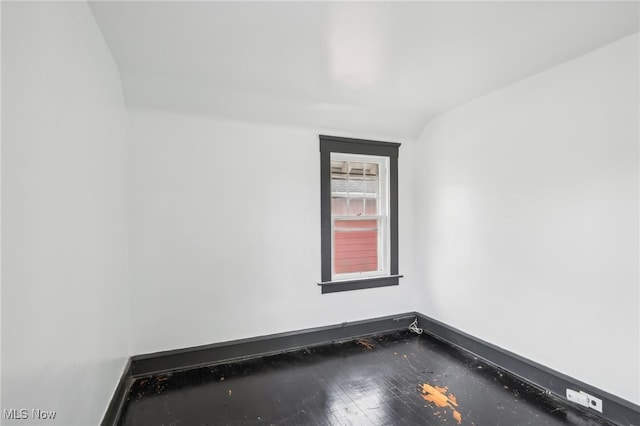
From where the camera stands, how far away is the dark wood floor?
6.81 feet

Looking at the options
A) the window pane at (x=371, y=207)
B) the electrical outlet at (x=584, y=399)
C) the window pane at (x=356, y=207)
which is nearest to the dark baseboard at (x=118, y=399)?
the window pane at (x=356, y=207)

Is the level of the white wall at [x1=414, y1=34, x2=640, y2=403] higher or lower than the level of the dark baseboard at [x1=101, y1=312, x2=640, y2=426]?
higher

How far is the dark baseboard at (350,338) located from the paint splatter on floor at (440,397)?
30.0 inches

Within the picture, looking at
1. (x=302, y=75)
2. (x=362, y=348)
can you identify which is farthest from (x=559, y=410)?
(x=302, y=75)

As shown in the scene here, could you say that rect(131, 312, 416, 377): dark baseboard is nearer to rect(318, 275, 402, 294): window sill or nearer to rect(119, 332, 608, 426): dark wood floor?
rect(119, 332, 608, 426): dark wood floor

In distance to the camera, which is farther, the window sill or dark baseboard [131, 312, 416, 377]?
the window sill

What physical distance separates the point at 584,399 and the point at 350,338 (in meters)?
2.05

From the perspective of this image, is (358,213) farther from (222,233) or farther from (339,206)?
(222,233)

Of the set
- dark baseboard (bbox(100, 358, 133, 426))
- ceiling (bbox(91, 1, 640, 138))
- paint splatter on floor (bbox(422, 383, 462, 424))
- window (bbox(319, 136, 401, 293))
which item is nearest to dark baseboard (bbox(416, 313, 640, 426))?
paint splatter on floor (bbox(422, 383, 462, 424))

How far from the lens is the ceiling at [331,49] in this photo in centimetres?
175

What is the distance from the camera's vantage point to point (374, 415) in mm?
2109

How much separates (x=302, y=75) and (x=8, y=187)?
82.0 inches

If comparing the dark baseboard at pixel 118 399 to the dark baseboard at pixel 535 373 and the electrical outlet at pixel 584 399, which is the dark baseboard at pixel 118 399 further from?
the electrical outlet at pixel 584 399

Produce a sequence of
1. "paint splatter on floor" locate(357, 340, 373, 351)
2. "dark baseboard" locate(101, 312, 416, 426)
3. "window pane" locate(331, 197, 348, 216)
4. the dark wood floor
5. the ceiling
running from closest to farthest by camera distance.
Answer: the ceiling
the dark wood floor
"dark baseboard" locate(101, 312, 416, 426)
"paint splatter on floor" locate(357, 340, 373, 351)
"window pane" locate(331, 197, 348, 216)
